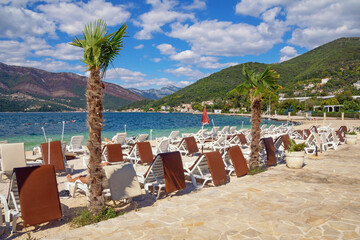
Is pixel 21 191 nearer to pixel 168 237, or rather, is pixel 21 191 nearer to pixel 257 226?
pixel 168 237

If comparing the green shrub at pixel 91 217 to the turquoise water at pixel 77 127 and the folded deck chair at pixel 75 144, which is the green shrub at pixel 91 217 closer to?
the turquoise water at pixel 77 127

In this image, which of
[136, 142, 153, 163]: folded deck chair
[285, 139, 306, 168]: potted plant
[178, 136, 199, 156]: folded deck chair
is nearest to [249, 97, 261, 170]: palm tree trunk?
[285, 139, 306, 168]: potted plant

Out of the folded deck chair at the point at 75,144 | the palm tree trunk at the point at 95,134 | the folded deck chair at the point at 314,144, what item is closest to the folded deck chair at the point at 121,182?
the palm tree trunk at the point at 95,134

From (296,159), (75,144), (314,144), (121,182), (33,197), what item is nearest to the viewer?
(33,197)

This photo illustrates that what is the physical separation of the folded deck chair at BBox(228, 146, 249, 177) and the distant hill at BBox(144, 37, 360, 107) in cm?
7391

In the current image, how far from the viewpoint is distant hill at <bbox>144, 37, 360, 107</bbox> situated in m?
83.9

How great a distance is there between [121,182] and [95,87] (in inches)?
68.7

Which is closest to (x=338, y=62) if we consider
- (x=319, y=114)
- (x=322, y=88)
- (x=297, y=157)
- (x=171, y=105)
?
(x=322, y=88)

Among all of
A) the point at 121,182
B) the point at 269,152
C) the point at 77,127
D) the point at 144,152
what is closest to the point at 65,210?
the point at 121,182

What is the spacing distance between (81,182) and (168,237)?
Result: 8.90 feet

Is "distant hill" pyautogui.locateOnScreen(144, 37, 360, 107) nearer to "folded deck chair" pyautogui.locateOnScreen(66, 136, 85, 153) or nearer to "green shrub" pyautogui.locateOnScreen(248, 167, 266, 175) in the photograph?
"folded deck chair" pyautogui.locateOnScreen(66, 136, 85, 153)

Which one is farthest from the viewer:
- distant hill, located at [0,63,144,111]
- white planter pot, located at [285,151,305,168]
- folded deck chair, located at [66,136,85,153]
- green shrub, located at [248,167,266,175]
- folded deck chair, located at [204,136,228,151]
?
distant hill, located at [0,63,144,111]

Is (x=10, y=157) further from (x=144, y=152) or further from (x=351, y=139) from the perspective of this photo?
(x=351, y=139)

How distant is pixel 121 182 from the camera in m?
4.59
